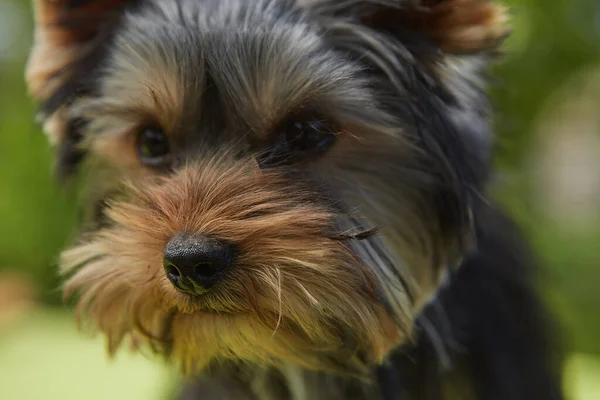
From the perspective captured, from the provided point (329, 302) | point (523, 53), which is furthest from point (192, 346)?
point (523, 53)

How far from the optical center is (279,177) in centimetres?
148

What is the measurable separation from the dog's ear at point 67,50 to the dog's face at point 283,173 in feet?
0.22

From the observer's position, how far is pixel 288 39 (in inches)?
58.7

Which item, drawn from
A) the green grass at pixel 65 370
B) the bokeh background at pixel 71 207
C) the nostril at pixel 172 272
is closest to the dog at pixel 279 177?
the nostril at pixel 172 272

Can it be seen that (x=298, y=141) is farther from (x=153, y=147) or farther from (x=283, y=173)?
(x=153, y=147)

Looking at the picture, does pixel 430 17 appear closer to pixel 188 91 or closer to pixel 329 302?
pixel 188 91

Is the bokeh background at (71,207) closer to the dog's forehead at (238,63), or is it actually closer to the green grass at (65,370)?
the green grass at (65,370)

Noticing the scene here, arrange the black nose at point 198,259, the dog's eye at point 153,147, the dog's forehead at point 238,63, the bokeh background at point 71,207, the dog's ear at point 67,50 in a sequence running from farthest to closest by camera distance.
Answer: the bokeh background at point 71,207 → the dog's ear at point 67,50 → the dog's eye at point 153,147 → the dog's forehead at point 238,63 → the black nose at point 198,259

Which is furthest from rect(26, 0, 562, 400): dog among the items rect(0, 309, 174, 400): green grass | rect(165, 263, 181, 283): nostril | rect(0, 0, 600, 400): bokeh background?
rect(0, 0, 600, 400): bokeh background

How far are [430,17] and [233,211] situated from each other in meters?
0.65

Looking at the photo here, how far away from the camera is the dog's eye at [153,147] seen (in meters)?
1.69

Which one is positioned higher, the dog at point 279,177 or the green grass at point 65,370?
Answer: the dog at point 279,177

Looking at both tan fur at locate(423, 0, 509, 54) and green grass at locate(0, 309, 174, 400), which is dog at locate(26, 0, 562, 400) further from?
green grass at locate(0, 309, 174, 400)

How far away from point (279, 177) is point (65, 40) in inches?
30.9
